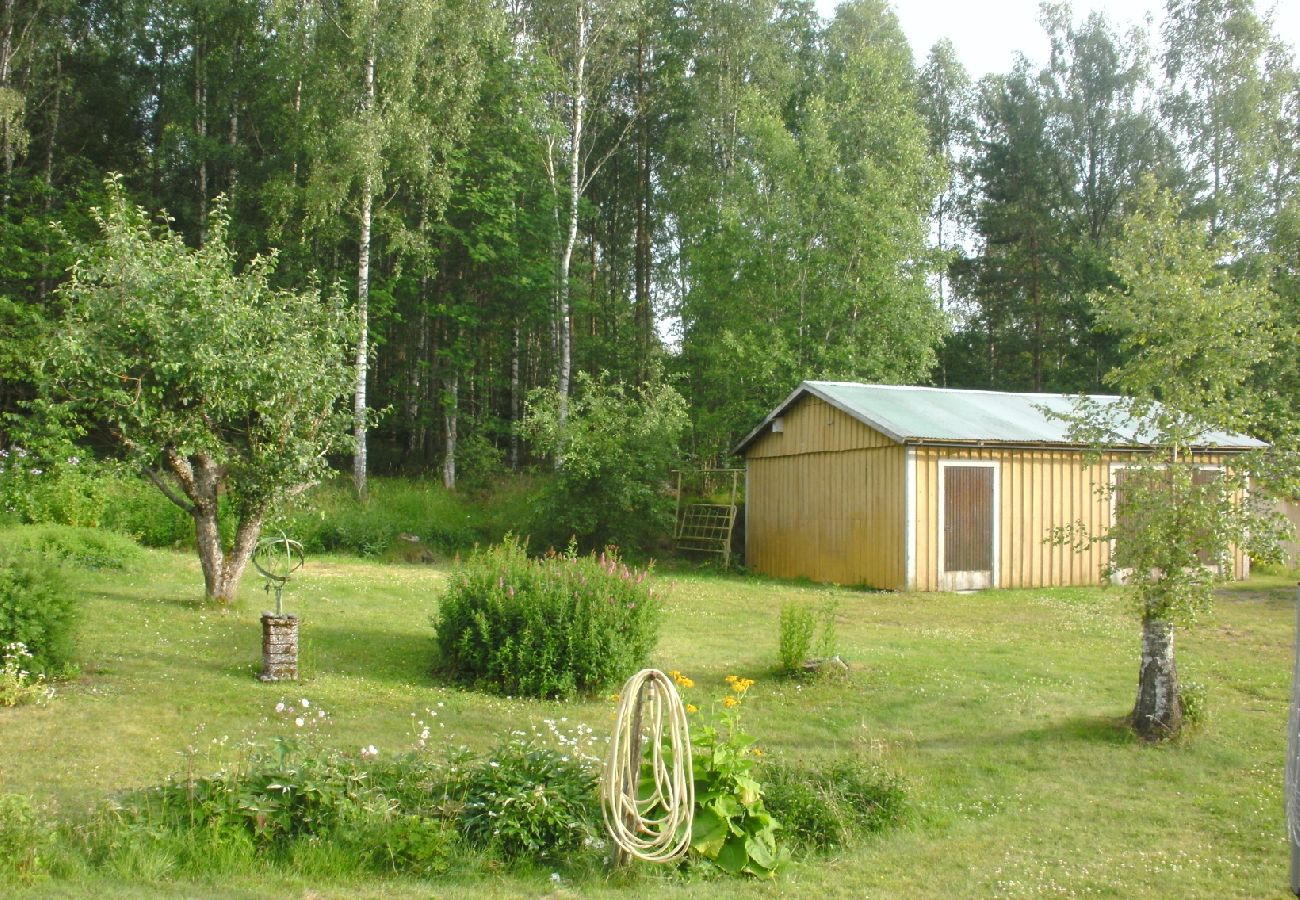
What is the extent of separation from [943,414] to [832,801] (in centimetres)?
1311

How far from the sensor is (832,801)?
5.45 m

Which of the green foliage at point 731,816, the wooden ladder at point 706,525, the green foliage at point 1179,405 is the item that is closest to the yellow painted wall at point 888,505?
the wooden ladder at point 706,525

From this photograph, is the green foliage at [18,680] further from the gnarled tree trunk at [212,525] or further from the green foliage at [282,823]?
the gnarled tree trunk at [212,525]

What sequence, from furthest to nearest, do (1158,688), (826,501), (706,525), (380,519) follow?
(706,525)
(380,519)
(826,501)
(1158,688)

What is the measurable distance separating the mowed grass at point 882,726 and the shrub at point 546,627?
0.35m

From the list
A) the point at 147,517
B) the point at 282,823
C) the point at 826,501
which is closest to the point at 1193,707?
the point at 282,823

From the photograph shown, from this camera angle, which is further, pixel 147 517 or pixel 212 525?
pixel 147 517

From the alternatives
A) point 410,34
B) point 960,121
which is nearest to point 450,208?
point 410,34

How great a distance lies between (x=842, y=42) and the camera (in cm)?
3039

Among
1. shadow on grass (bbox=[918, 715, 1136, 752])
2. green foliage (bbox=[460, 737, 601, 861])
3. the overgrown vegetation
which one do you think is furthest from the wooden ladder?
the overgrown vegetation

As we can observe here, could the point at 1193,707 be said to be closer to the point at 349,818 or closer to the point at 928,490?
the point at 349,818

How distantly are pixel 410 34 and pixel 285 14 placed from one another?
299cm

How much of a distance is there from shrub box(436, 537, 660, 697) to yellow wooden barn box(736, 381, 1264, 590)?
26.9 ft

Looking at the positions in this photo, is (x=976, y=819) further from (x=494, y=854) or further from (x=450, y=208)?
(x=450, y=208)
